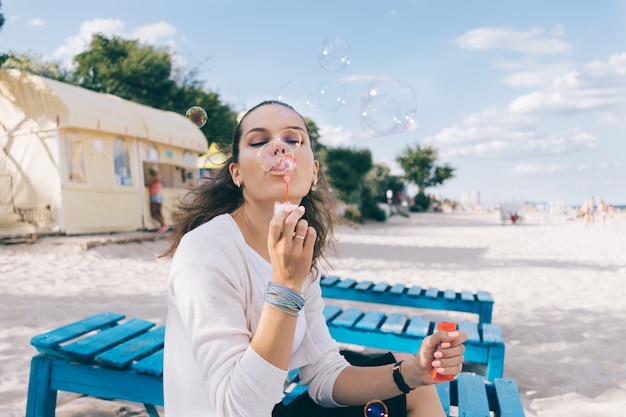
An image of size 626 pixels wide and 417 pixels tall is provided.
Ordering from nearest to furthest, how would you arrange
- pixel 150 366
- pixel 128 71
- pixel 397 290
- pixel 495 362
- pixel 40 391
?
pixel 150 366, pixel 40 391, pixel 495 362, pixel 397 290, pixel 128 71

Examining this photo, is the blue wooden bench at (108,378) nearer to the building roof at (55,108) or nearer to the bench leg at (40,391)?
the bench leg at (40,391)

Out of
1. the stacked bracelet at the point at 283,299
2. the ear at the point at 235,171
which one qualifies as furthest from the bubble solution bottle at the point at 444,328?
the ear at the point at 235,171

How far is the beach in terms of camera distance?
10.5ft

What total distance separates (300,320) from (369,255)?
8.94 m

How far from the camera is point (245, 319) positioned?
4.67ft

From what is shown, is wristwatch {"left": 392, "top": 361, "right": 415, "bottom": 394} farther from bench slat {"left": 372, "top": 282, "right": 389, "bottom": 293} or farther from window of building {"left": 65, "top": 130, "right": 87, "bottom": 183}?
window of building {"left": 65, "top": 130, "right": 87, "bottom": 183}

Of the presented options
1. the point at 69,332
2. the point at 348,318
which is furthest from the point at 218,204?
the point at 348,318

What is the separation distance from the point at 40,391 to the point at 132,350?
45cm

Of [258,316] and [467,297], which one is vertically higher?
[258,316]

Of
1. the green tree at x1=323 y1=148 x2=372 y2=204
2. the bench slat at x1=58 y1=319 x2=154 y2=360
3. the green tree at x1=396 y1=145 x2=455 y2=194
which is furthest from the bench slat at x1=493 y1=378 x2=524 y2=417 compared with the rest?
the green tree at x1=396 y1=145 x2=455 y2=194

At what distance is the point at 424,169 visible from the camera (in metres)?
53.1

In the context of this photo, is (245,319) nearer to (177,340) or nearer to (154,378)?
(177,340)

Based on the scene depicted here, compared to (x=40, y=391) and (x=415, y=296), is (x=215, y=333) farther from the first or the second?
(x=415, y=296)

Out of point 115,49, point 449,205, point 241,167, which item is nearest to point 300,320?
point 241,167
